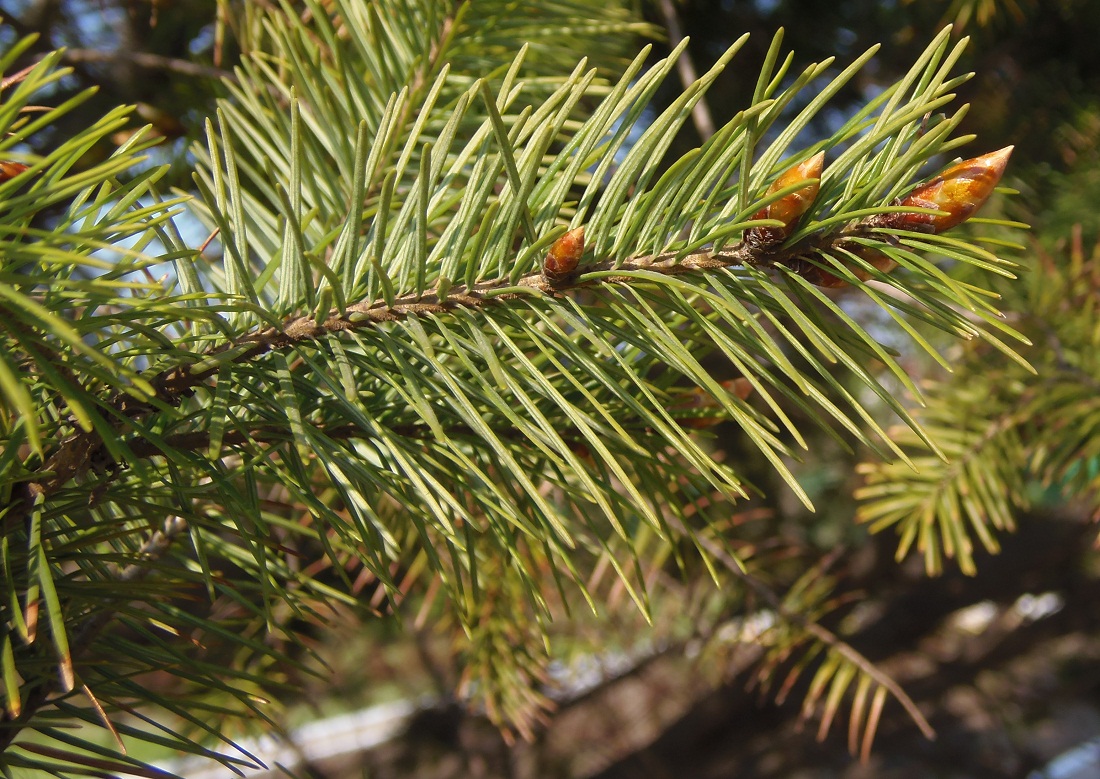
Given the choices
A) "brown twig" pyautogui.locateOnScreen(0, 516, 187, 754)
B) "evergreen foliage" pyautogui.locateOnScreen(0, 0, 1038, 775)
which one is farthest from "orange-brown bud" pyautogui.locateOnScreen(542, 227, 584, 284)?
"brown twig" pyautogui.locateOnScreen(0, 516, 187, 754)

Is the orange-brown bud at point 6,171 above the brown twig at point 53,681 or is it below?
above

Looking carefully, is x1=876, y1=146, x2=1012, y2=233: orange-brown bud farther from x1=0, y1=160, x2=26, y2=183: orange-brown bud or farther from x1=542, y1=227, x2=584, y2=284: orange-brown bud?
x1=0, y1=160, x2=26, y2=183: orange-brown bud

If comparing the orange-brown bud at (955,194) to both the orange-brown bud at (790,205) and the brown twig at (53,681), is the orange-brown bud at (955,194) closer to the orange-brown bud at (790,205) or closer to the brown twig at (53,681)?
the orange-brown bud at (790,205)

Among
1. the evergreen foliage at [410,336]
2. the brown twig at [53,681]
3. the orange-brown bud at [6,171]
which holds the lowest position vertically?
the brown twig at [53,681]

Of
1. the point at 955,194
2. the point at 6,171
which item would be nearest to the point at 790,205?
the point at 955,194

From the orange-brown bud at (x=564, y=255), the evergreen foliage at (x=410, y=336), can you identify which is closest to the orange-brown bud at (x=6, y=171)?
the evergreen foliage at (x=410, y=336)

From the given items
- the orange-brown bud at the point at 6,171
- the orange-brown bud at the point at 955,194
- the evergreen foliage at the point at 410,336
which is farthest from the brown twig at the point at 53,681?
the orange-brown bud at the point at 955,194

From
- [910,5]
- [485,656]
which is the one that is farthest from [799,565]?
[910,5]
